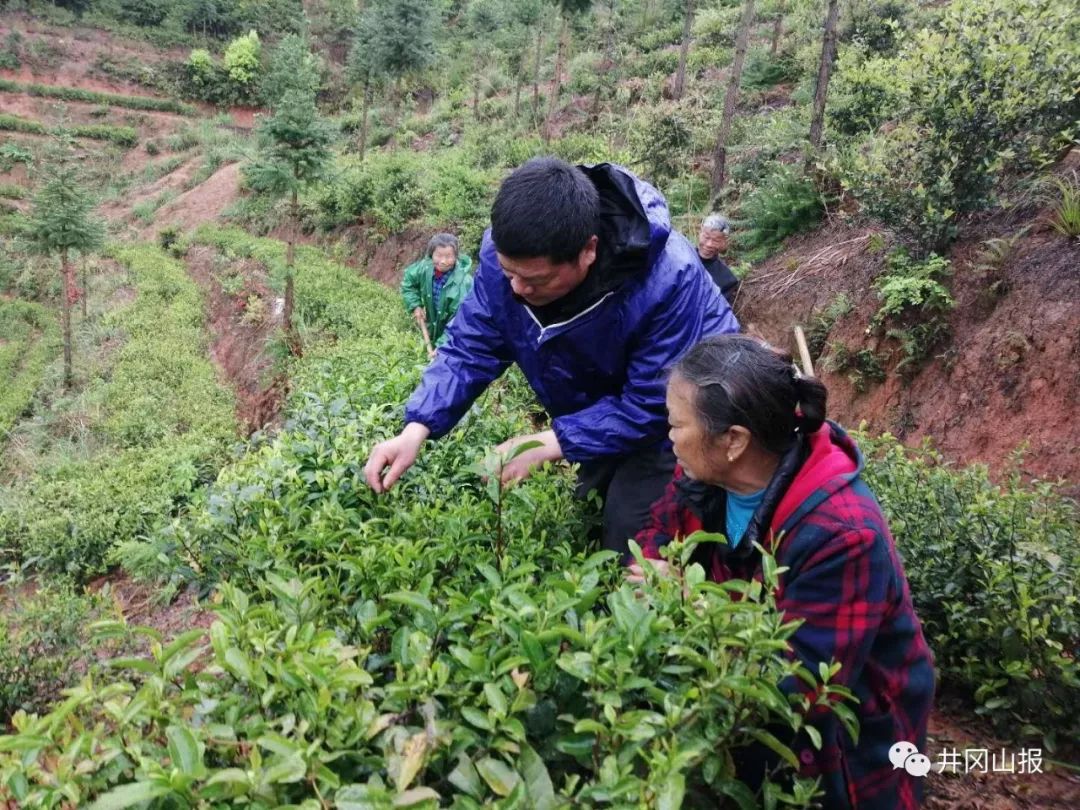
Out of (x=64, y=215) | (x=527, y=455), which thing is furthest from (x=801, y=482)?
(x=64, y=215)

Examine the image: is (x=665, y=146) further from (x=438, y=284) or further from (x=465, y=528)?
(x=465, y=528)

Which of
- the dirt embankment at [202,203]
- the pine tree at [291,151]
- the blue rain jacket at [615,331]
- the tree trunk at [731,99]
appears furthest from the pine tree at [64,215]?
the blue rain jacket at [615,331]

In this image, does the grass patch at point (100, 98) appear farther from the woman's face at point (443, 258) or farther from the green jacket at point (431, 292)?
the woman's face at point (443, 258)

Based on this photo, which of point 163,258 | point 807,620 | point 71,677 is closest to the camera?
point 807,620

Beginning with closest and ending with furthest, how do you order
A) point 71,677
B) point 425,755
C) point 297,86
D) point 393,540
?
point 425,755 → point 393,540 → point 71,677 → point 297,86

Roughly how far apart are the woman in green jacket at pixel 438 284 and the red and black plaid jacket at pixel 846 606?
594 centimetres

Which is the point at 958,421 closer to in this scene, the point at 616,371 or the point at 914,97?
the point at 914,97

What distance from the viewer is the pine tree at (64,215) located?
17406mm

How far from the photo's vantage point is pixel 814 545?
1.60 m

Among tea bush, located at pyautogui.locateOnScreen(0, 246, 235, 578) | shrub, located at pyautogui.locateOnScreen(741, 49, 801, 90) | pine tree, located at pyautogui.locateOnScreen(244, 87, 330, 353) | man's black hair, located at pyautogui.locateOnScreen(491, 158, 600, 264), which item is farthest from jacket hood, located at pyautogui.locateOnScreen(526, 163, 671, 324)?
shrub, located at pyautogui.locateOnScreen(741, 49, 801, 90)

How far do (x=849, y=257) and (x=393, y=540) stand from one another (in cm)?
724

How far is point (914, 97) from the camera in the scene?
21.2 feet

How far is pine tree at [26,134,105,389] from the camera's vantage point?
17406 mm

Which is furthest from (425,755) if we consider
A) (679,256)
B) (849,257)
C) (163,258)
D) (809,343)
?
(163,258)
